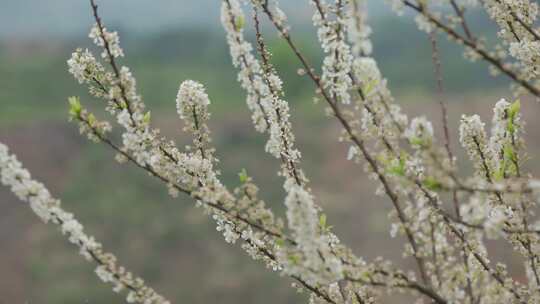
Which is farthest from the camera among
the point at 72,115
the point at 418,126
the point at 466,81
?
the point at 466,81

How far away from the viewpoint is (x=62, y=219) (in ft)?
8.45

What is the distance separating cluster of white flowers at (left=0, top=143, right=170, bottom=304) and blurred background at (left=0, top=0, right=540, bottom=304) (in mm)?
4001

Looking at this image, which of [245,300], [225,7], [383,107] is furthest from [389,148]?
[245,300]

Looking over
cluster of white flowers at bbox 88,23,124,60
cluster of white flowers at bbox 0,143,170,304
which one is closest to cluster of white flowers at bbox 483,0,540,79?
cluster of white flowers at bbox 88,23,124,60

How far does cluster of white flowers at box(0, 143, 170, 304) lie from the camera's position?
249cm

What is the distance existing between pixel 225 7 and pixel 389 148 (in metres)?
0.92

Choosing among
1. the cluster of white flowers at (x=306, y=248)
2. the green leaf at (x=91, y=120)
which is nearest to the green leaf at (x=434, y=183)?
the cluster of white flowers at (x=306, y=248)

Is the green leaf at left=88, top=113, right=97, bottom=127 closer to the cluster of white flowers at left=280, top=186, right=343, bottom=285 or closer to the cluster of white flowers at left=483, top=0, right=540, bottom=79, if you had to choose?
the cluster of white flowers at left=280, top=186, right=343, bottom=285

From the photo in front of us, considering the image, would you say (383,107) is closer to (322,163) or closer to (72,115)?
(72,115)

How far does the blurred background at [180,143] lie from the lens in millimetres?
20638

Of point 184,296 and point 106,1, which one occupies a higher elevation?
point 106,1

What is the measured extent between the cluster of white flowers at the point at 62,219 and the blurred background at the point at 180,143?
4001mm

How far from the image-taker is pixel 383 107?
8.88 feet

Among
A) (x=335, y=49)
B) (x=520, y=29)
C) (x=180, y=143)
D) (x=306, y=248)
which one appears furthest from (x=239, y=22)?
(x=180, y=143)
